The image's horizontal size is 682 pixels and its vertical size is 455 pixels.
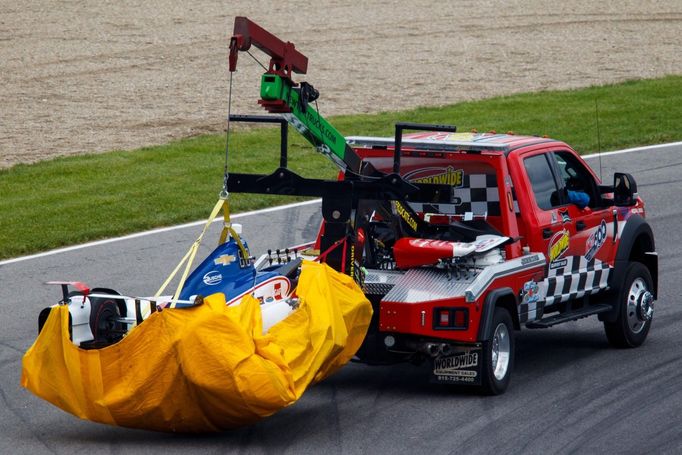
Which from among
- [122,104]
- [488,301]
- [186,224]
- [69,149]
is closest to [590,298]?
[488,301]

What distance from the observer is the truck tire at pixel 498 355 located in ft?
31.2

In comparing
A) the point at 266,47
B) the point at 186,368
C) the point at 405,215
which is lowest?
the point at 186,368

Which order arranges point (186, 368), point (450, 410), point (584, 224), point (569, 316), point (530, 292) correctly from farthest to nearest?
1. point (584, 224)
2. point (569, 316)
3. point (530, 292)
4. point (450, 410)
5. point (186, 368)

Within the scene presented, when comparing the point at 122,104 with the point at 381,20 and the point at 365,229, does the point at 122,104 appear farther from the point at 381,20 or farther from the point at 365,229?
the point at 365,229

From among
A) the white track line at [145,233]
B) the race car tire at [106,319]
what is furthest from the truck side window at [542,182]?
the white track line at [145,233]

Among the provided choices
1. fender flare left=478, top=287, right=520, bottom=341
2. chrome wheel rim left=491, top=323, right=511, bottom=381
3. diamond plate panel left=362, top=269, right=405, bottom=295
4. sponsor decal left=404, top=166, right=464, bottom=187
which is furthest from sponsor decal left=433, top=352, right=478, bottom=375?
sponsor decal left=404, top=166, right=464, bottom=187

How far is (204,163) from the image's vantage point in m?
20.4

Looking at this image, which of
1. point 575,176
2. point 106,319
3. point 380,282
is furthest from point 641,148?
point 106,319

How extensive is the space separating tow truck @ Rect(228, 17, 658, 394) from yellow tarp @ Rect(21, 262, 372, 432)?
1.23 metres

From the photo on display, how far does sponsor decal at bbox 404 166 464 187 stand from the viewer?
34.1 feet

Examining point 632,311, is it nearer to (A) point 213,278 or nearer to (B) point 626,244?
(B) point 626,244

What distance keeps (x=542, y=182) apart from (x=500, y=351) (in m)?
1.54

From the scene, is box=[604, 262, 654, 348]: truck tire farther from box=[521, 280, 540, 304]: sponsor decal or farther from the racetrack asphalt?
box=[521, 280, 540, 304]: sponsor decal

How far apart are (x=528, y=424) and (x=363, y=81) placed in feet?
63.6
